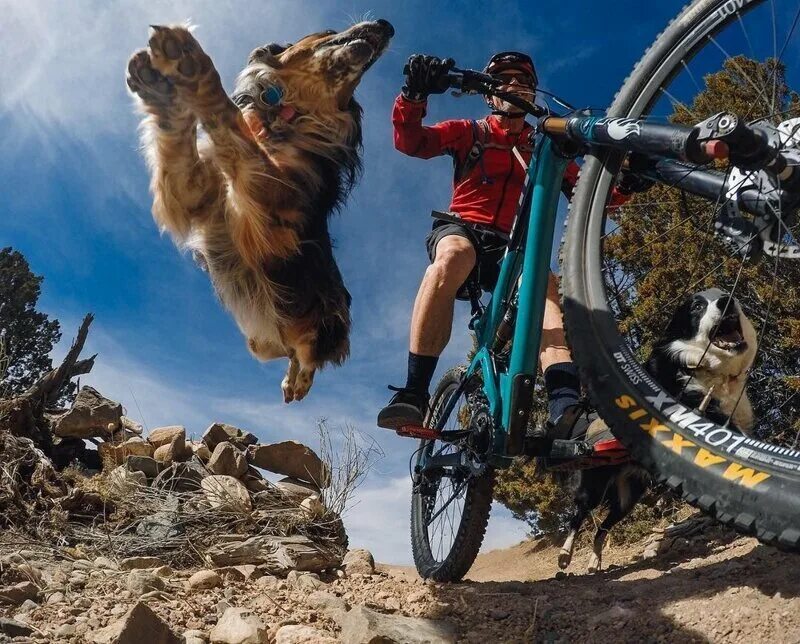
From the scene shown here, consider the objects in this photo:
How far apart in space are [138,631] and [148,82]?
8.00ft

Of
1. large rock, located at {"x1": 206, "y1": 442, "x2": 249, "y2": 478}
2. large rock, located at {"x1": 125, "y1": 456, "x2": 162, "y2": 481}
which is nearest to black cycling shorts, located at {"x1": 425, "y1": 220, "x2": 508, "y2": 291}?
large rock, located at {"x1": 206, "y1": 442, "x2": 249, "y2": 478}

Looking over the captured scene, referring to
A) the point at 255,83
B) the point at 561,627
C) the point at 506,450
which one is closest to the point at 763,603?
the point at 561,627

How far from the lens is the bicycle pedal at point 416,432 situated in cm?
298

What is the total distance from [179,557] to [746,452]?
3.00 meters

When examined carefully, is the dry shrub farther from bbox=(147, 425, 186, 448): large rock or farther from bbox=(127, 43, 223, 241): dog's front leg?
bbox=(127, 43, 223, 241): dog's front leg

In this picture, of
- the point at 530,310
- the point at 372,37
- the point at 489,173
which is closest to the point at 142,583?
the point at 530,310

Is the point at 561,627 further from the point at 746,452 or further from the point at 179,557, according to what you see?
the point at 179,557

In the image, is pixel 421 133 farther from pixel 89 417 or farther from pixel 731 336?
pixel 89 417

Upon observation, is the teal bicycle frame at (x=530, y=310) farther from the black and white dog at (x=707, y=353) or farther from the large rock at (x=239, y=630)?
the large rock at (x=239, y=630)

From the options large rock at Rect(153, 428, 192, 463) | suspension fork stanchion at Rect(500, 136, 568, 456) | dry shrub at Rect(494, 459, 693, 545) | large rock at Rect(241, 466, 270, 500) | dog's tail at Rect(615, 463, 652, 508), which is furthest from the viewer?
dry shrub at Rect(494, 459, 693, 545)

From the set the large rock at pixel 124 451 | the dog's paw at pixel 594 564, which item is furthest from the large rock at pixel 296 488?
the dog's paw at pixel 594 564

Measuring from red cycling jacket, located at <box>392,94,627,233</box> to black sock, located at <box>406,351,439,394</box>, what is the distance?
716 mm

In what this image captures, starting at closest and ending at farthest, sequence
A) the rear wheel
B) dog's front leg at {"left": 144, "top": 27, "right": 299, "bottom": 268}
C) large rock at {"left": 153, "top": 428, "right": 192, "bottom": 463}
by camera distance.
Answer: the rear wheel < dog's front leg at {"left": 144, "top": 27, "right": 299, "bottom": 268} < large rock at {"left": 153, "top": 428, "right": 192, "bottom": 463}

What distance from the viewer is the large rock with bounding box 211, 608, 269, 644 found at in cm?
204
